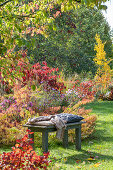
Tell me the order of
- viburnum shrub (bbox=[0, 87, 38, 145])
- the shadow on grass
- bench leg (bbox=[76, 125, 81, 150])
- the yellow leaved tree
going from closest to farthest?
the shadow on grass < bench leg (bbox=[76, 125, 81, 150]) < viburnum shrub (bbox=[0, 87, 38, 145]) < the yellow leaved tree

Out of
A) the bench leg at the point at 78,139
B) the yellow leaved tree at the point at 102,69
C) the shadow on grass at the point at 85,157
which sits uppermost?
the yellow leaved tree at the point at 102,69

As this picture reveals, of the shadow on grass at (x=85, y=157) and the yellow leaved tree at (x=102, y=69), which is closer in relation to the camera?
the shadow on grass at (x=85, y=157)

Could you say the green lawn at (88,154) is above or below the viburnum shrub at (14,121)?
below

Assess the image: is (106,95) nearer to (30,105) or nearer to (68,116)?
(30,105)

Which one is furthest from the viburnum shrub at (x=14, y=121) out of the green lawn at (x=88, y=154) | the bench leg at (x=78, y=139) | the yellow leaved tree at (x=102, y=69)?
the yellow leaved tree at (x=102, y=69)

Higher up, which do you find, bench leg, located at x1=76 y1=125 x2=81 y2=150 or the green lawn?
bench leg, located at x1=76 y1=125 x2=81 y2=150

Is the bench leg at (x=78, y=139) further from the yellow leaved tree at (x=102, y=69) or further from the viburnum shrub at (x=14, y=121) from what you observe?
the yellow leaved tree at (x=102, y=69)

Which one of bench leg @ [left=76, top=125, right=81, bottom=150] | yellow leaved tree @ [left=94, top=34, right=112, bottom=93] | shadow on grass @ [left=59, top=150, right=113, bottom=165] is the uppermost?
yellow leaved tree @ [left=94, top=34, right=112, bottom=93]

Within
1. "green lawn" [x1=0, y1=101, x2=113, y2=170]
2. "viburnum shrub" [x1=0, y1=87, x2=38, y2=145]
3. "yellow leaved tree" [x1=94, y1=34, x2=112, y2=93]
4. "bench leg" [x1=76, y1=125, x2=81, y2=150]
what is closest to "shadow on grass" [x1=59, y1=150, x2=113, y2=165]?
"green lawn" [x1=0, y1=101, x2=113, y2=170]

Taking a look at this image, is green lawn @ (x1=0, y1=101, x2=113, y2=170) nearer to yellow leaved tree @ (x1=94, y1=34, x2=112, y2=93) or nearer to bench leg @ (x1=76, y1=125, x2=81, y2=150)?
bench leg @ (x1=76, y1=125, x2=81, y2=150)

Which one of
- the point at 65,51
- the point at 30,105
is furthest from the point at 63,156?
the point at 65,51

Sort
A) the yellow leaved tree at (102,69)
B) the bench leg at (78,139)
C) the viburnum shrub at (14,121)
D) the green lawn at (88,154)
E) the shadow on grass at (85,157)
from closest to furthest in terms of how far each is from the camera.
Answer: the green lawn at (88,154)
the shadow on grass at (85,157)
the bench leg at (78,139)
the viburnum shrub at (14,121)
the yellow leaved tree at (102,69)

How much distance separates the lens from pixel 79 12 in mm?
22266

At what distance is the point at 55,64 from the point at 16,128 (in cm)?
1137
